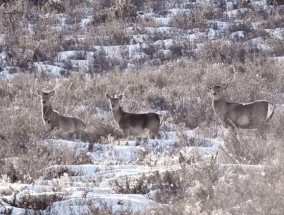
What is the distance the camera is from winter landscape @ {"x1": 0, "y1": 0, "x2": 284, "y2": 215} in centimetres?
644

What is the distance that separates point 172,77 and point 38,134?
5.76 meters

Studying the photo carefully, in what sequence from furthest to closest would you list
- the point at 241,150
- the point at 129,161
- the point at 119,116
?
the point at 119,116 → the point at 129,161 → the point at 241,150

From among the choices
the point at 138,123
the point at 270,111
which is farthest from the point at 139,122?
the point at 270,111

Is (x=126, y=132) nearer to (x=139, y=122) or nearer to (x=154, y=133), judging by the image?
(x=139, y=122)

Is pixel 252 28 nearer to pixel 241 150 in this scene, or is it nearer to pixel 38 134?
pixel 38 134

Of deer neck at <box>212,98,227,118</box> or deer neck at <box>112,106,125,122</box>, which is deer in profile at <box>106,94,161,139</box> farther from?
deer neck at <box>212,98,227,118</box>

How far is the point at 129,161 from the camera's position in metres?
9.48

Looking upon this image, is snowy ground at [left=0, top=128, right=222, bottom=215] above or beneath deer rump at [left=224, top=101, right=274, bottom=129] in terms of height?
above

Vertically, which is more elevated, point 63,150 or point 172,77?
point 63,150

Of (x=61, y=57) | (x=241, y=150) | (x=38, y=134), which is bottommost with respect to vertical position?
(x=61, y=57)

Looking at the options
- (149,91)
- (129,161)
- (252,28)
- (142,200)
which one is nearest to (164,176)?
(142,200)

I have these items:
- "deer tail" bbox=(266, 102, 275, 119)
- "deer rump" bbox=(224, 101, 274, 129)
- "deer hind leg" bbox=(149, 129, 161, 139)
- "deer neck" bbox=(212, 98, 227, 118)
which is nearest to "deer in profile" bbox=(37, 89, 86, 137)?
"deer hind leg" bbox=(149, 129, 161, 139)

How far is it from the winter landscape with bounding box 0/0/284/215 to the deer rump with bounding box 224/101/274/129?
17 cm

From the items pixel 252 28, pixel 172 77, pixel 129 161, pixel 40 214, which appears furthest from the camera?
pixel 252 28
